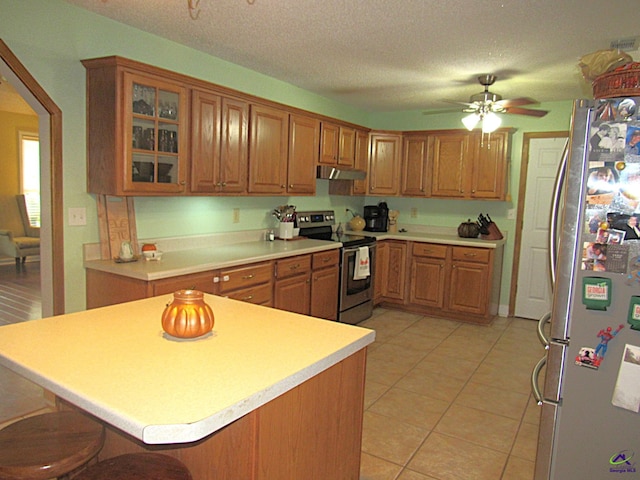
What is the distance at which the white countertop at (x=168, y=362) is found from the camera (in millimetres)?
1086

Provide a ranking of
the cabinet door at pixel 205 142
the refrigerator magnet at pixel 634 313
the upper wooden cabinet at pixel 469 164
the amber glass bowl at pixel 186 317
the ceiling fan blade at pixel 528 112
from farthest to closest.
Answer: the upper wooden cabinet at pixel 469 164, the ceiling fan blade at pixel 528 112, the cabinet door at pixel 205 142, the refrigerator magnet at pixel 634 313, the amber glass bowl at pixel 186 317

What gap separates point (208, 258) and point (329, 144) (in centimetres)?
205

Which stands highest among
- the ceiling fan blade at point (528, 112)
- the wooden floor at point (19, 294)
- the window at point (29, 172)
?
the ceiling fan blade at point (528, 112)

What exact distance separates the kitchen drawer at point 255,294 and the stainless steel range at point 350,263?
1144mm

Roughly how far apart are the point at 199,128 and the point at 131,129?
0.55 m

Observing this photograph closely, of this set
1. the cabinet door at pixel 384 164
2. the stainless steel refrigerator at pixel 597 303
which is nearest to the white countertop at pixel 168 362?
the stainless steel refrigerator at pixel 597 303

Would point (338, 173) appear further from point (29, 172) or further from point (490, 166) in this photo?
point (29, 172)

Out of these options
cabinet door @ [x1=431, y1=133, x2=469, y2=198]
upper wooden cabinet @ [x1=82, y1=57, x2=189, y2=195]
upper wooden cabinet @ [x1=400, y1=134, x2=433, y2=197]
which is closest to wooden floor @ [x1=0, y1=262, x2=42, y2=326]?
upper wooden cabinet @ [x1=82, y1=57, x2=189, y2=195]

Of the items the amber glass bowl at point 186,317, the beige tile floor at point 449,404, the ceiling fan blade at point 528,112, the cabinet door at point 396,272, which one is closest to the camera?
the amber glass bowl at point 186,317

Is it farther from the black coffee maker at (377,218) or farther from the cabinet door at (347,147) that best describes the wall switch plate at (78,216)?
the black coffee maker at (377,218)

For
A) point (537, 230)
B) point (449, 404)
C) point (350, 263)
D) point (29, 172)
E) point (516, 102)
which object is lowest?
point (449, 404)

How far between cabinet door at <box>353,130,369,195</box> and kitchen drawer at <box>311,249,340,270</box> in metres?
1.24

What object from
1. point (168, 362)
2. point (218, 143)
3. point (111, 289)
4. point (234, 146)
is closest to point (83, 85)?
point (218, 143)

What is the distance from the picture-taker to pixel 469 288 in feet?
16.8
